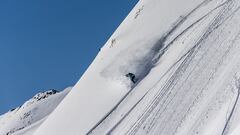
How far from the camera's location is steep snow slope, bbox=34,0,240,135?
18078 millimetres

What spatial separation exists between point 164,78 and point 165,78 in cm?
10

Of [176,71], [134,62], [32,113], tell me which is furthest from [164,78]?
[32,113]

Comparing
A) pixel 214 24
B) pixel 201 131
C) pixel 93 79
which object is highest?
pixel 93 79

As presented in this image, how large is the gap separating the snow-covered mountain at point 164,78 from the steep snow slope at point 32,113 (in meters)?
18.1

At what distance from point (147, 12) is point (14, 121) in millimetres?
24622

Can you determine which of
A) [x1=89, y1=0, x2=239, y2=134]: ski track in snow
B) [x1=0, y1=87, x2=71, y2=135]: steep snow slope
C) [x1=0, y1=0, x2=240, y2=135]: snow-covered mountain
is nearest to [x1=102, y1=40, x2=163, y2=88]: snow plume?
[x1=0, y1=0, x2=240, y2=135]: snow-covered mountain

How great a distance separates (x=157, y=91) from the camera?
21828mm

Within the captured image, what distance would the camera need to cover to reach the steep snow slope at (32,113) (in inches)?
1917

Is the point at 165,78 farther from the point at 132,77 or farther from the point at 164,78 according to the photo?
the point at 132,77

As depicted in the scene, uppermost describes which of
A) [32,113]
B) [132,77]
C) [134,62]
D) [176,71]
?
[32,113]

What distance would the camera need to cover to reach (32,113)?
52.1m

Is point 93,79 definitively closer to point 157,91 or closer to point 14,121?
point 157,91

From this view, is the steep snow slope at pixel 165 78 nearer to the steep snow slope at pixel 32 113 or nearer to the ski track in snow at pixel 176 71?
the ski track in snow at pixel 176 71

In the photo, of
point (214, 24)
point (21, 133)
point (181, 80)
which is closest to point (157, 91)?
point (181, 80)
